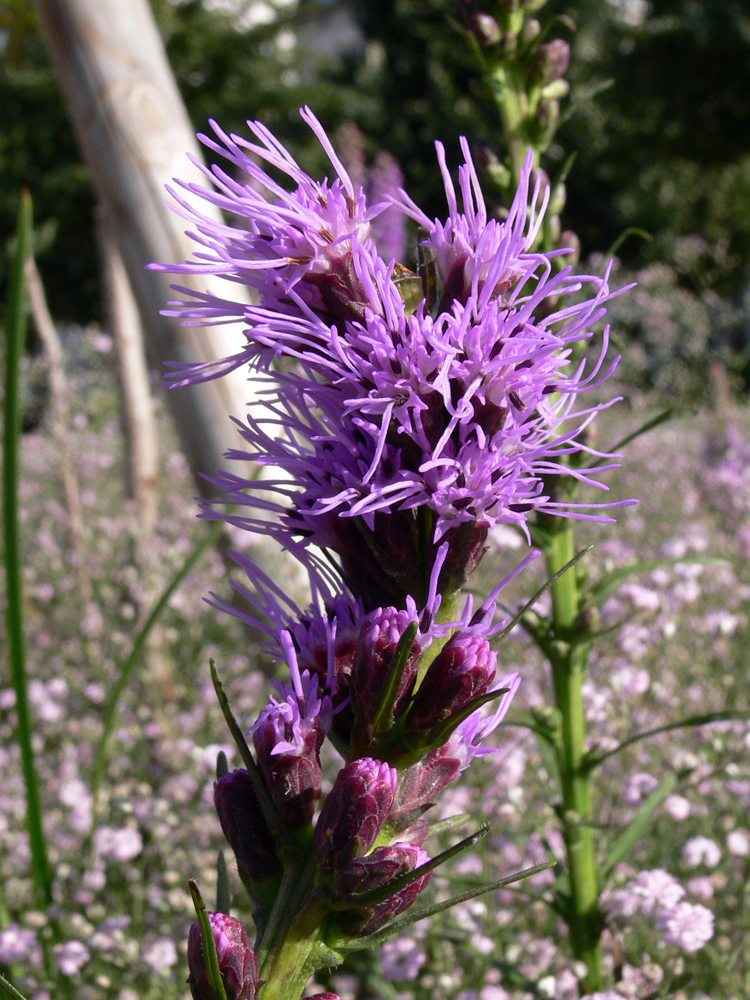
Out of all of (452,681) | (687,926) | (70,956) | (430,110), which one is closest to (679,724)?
(687,926)

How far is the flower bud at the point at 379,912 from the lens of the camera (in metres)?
0.72

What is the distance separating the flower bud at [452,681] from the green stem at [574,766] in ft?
1.84

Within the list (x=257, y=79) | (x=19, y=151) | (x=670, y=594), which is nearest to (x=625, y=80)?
(x=257, y=79)

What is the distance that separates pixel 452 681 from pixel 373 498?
0.17 m

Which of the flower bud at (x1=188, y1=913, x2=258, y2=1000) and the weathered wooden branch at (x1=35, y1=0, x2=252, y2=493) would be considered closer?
the flower bud at (x1=188, y1=913, x2=258, y2=1000)

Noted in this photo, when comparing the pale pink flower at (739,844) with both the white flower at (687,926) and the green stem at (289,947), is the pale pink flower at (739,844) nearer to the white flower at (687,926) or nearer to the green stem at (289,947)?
the white flower at (687,926)

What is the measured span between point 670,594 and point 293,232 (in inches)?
80.1

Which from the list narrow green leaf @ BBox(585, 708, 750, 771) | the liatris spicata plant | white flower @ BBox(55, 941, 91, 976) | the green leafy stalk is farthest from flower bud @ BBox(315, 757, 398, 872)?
white flower @ BBox(55, 941, 91, 976)

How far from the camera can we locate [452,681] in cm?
72

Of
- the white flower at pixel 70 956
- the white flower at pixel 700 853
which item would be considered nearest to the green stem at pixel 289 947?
the white flower at pixel 70 956

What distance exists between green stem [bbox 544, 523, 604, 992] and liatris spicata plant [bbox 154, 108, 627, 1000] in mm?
505

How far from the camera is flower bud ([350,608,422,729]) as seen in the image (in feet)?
2.35

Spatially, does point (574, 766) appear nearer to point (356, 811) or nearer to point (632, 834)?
point (632, 834)

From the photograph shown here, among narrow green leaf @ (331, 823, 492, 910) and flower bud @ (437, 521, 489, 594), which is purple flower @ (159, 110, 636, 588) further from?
narrow green leaf @ (331, 823, 492, 910)
